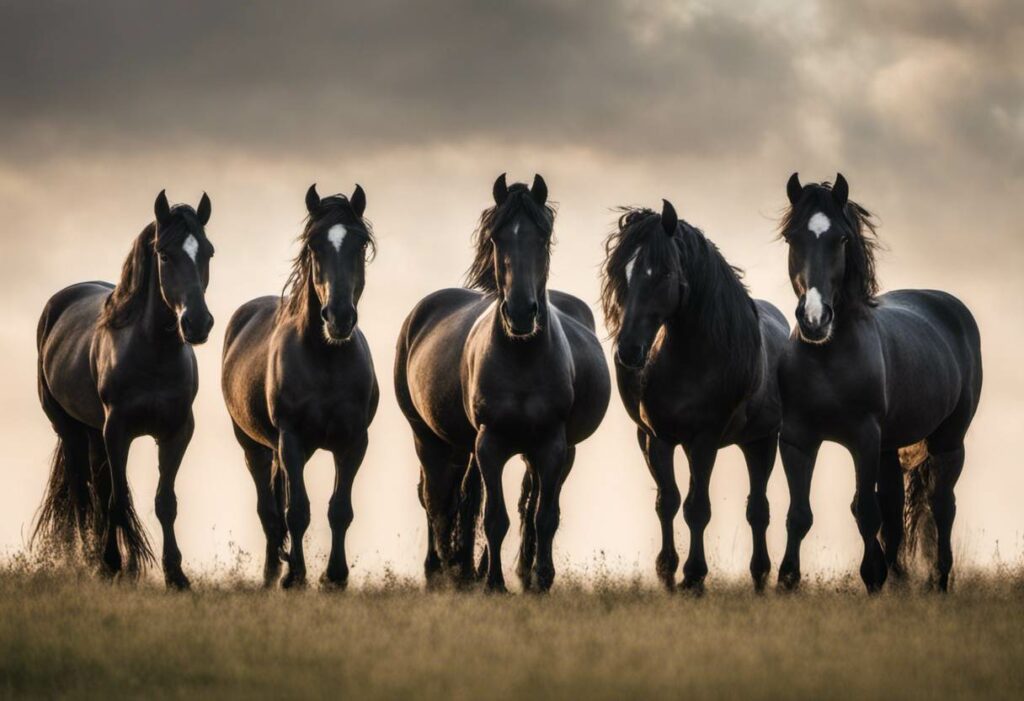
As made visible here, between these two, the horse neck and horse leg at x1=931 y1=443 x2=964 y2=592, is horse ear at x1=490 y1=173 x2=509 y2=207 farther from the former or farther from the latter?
horse leg at x1=931 y1=443 x2=964 y2=592

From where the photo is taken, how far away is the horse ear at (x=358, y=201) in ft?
37.8

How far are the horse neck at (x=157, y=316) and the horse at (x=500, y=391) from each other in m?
2.07

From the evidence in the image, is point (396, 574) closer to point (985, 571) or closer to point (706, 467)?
point (706, 467)

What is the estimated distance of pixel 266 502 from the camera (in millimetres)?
12812

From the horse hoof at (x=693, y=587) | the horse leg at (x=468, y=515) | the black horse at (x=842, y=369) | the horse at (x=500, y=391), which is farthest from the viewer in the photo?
the horse leg at (x=468, y=515)

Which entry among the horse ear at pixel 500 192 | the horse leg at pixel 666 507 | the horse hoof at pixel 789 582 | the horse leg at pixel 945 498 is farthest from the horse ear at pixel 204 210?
the horse leg at pixel 945 498

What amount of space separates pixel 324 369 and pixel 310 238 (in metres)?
1.00

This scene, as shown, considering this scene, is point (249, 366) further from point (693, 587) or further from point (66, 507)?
point (693, 587)

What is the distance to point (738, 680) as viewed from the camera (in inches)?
284

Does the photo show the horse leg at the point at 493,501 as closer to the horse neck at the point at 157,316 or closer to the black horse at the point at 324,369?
the black horse at the point at 324,369

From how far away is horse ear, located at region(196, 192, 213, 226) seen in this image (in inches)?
480

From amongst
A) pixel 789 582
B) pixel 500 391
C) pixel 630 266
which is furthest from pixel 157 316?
pixel 789 582

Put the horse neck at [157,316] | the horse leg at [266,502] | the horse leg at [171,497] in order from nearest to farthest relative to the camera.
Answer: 1. the horse leg at [171,497]
2. the horse neck at [157,316]
3. the horse leg at [266,502]

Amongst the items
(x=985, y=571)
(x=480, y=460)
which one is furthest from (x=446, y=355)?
(x=985, y=571)
